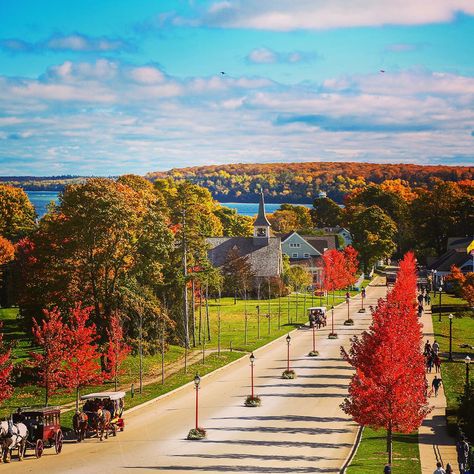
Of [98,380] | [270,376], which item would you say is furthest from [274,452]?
[270,376]

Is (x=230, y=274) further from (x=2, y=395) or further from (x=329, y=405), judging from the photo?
(x=2, y=395)

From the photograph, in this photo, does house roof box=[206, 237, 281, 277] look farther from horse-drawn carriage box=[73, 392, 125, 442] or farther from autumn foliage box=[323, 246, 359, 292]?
horse-drawn carriage box=[73, 392, 125, 442]

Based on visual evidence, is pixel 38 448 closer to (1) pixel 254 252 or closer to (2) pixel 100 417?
(2) pixel 100 417

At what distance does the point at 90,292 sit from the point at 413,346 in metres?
25.2

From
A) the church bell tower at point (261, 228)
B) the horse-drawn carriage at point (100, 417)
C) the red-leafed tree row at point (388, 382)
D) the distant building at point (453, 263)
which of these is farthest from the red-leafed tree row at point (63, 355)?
the distant building at point (453, 263)

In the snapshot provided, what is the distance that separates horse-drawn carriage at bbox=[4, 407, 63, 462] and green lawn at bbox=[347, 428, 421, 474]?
43.0 feet

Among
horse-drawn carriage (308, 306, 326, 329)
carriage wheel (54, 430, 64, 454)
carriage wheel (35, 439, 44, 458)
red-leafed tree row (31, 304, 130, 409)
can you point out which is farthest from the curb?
horse-drawn carriage (308, 306, 326, 329)

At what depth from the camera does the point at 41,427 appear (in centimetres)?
3709

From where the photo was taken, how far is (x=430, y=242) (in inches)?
6447

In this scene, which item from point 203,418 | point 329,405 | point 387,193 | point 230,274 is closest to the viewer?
point 203,418

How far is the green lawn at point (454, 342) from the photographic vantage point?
51.4m

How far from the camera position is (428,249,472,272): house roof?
126062 millimetres

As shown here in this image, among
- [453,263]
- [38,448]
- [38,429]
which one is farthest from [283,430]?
[453,263]

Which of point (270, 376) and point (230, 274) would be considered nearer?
point (270, 376)
